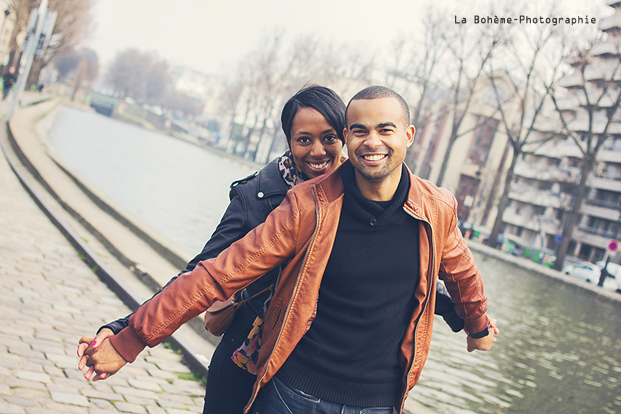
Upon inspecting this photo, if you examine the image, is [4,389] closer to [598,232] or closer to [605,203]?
[598,232]

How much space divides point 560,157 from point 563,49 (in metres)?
33.7

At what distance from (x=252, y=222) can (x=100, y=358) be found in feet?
2.66

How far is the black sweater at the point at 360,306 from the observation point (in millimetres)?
2094

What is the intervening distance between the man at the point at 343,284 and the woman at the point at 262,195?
311 mm

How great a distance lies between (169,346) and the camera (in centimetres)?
551

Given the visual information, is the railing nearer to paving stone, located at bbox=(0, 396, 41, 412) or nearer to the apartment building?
the apartment building

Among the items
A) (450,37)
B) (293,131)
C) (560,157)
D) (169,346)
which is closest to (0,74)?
(450,37)

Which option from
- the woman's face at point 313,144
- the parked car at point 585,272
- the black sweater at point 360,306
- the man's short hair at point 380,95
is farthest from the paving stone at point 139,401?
the parked car at point 585,272

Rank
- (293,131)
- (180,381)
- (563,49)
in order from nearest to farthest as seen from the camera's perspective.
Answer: (293,131) < (180,381) < (563,49)

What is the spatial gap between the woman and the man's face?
1.29ft

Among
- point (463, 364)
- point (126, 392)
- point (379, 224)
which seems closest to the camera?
point (379, 224)

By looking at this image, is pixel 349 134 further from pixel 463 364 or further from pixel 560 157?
pixel 560 157

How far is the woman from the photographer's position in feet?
8.05

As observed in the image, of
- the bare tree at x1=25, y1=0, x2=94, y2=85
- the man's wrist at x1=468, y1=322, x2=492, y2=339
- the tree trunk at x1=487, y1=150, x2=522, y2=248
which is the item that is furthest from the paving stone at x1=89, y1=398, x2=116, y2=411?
the bare tree at x1=25, y1=0, x2=94, y2=85
